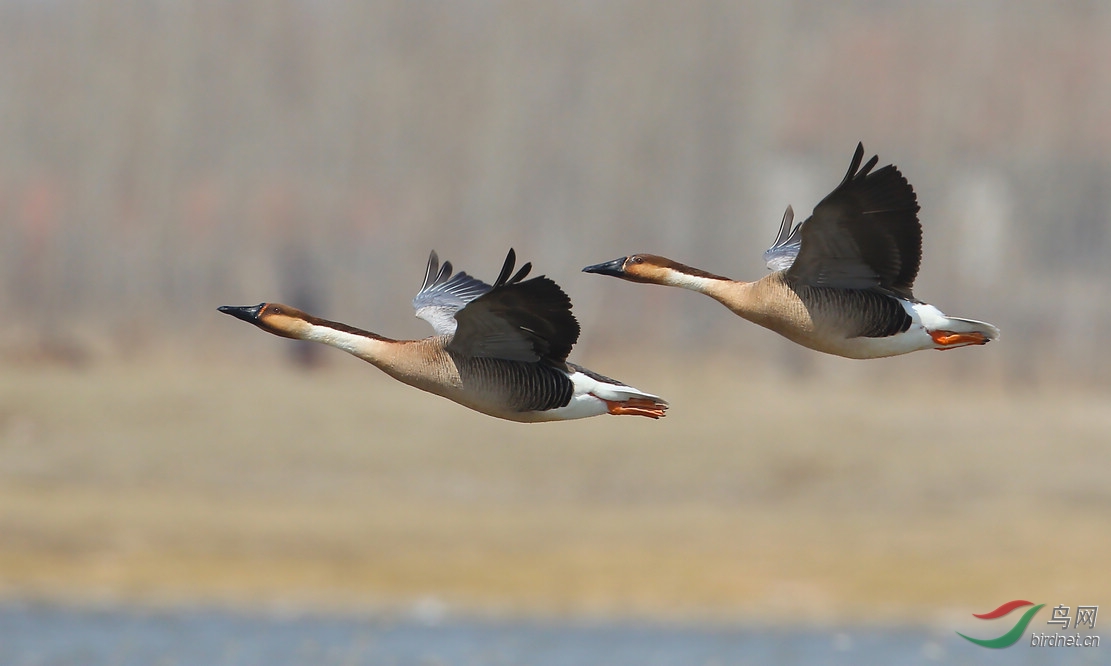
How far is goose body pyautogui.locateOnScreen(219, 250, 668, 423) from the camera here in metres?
9.01

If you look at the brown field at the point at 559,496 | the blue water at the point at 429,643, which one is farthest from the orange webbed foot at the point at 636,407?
the brown field at the point at 559,496

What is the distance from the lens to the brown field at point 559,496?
83.4ft

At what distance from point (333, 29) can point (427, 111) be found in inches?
134

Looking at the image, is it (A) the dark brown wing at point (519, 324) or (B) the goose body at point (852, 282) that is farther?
(B) the goose body at point (852, 282)

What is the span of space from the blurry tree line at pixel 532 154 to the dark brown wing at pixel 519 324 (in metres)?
24.2

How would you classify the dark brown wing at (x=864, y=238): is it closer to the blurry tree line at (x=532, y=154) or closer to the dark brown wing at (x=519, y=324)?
the dark brown wing at (x=519, y=324)

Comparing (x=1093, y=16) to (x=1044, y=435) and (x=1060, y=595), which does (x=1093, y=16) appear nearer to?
(x=1044, y=435)

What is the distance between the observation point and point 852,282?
9.50 meters

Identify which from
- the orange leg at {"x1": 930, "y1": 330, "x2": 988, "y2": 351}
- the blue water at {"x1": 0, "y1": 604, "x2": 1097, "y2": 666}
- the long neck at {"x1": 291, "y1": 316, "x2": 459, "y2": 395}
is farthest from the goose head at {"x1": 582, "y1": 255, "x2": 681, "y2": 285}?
the blue water at {"x1": 0, "y1": 604, "x2": 1097, "y2": 666}

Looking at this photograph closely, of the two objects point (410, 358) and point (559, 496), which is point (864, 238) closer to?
point (410, 358)

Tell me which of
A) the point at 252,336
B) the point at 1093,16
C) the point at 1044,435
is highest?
the point at 1093,16

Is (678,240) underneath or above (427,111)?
underneath

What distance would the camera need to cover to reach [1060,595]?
25266 mm

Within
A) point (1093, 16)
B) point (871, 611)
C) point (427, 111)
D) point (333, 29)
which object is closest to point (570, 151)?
point (427, 111)
